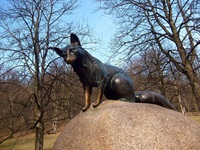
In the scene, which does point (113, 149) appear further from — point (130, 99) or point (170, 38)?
point (170, 38)

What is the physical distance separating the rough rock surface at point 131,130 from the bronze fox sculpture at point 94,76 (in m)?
0.39

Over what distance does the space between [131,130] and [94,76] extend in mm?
1214

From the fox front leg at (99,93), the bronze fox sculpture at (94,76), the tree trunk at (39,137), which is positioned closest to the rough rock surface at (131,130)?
the fox front leg at (99,93)

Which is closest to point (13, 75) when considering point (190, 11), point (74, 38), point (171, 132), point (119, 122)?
point (74, 38)

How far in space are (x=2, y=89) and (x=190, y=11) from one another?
9.10 m

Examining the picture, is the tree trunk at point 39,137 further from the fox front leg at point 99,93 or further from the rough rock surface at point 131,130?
the fox front leg at point 99,93

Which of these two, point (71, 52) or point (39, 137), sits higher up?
point (71, 52)

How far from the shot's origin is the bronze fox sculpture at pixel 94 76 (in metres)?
3.80

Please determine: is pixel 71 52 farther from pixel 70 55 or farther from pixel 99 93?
pixel 99 93

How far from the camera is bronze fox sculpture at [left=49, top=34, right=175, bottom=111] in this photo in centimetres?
380

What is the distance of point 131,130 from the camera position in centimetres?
320

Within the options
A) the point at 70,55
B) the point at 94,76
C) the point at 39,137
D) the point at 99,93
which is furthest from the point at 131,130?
the point at 39,137

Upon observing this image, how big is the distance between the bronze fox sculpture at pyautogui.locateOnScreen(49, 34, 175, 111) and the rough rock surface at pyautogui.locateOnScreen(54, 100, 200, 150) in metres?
0.39

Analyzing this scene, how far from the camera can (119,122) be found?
3334 millimetres
